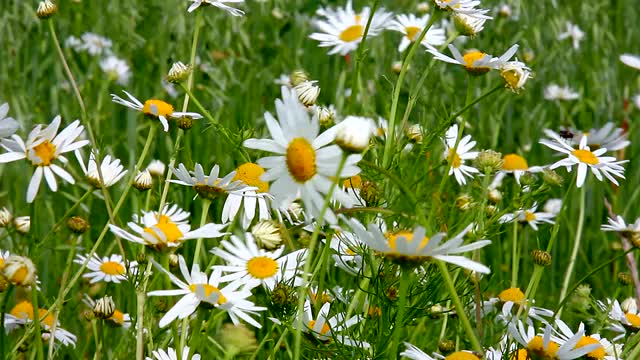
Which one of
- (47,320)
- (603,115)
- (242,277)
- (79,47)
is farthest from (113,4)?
(242,277)

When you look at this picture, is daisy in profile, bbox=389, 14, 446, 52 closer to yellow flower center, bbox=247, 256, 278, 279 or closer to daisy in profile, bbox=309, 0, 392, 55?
daisy in profile, bbox=309, 0, 392, 55

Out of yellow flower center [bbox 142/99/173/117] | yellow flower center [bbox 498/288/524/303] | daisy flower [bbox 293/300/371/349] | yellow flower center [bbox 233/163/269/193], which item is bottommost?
yellow flower center [bbox 498/288/524/303]

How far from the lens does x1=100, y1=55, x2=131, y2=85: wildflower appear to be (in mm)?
2879

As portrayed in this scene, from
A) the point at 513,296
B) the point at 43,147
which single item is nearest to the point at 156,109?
the point at 43,147

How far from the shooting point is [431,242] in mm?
826

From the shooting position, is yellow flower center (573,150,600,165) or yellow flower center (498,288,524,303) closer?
Answer: yellow flower center (498,288,524,303)

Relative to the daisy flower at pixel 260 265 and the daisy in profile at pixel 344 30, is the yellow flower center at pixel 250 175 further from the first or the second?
the daisy in profile at pixel 344 30

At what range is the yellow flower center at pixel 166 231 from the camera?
969mm

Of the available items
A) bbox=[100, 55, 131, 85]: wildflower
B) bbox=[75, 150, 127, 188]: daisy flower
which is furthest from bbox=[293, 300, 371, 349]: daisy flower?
bbox=[100, 55, 131, 85]: wildflower

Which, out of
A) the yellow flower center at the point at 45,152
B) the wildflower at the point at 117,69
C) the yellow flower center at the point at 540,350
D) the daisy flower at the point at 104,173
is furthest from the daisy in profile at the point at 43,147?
the wildflower at the point at 117,69

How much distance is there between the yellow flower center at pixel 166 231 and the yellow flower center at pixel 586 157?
2.18 ft

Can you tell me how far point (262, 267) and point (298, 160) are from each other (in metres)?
0.29

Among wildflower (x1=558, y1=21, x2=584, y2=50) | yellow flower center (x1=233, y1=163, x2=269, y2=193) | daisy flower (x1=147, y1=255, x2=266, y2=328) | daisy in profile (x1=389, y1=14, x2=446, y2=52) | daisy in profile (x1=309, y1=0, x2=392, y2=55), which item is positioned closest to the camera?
daisy flower (x1=147, y1=255, x2=266, y2=328)

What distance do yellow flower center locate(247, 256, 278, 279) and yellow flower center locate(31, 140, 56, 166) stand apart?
0.91ft
